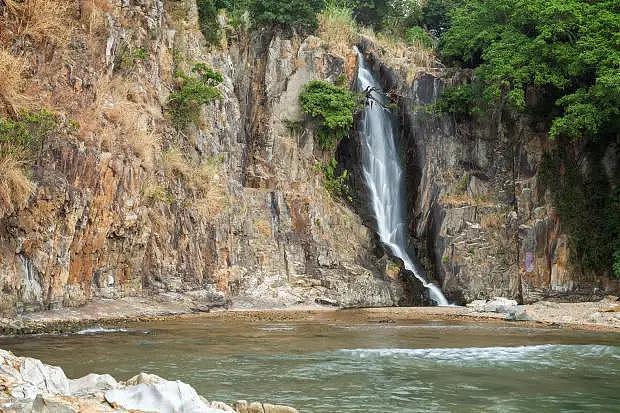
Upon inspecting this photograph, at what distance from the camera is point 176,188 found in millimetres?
23203

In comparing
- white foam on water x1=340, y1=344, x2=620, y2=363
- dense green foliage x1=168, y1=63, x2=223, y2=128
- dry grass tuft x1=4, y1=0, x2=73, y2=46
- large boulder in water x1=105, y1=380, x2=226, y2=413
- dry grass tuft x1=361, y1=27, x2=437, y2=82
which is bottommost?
white foam on water x1=340, y1=344, x2=620, y2=363

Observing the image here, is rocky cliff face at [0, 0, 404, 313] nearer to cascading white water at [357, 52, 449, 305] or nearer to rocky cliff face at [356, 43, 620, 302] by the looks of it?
cascading white water at [357, 52, 449, 305]

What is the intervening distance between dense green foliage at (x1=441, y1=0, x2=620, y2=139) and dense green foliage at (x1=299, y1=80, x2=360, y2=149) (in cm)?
571

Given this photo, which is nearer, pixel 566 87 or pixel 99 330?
pixel 99 330

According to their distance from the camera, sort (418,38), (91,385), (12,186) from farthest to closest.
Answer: (418,38)
(12,186)
(91,385)

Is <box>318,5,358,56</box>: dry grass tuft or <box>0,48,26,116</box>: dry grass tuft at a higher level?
<box>318,5,358,56</box>: dry grass tuft

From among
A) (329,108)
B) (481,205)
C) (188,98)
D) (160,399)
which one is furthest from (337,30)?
(160,399)

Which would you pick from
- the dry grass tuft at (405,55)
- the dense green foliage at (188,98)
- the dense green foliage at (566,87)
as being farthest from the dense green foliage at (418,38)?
the dense green foliage at (188,98)

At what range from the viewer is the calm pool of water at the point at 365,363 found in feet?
27.4

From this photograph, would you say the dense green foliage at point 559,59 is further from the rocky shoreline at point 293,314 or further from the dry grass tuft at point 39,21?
the dry grass tuft at point 39,21

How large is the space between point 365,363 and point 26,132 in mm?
10243

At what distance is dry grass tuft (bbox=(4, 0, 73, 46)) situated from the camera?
733 inches

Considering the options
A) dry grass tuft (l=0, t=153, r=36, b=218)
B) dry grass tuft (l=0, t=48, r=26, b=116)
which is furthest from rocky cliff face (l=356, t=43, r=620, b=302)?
dry grass tuft (l=0, t=48, r=26, b=116)

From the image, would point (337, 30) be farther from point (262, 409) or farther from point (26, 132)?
point (262, 409)
